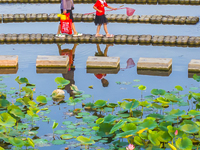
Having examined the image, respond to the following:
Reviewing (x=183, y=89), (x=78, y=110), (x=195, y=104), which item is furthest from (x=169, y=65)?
(x=78, y=110)

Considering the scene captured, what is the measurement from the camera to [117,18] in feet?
47.6

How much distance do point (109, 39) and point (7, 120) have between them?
6.29 metres

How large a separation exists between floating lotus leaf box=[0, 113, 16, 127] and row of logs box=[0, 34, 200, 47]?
6.06 meters

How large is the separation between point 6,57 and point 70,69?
5.26 ft

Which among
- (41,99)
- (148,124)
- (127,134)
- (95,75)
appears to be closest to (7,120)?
(41,99)

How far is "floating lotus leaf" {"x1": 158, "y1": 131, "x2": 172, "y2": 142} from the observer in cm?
557

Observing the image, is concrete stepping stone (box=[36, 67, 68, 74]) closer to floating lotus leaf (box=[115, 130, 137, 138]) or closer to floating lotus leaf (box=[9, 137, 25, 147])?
floating lotus leaf (box=[9, 137, 25, 147])

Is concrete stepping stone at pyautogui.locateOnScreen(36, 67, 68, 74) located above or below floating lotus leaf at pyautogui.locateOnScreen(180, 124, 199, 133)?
below

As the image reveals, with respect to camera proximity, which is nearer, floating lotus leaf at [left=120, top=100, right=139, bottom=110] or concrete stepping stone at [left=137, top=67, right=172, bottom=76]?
floating lotus leaf at [left=120, top=100, right=139, bottom=110]

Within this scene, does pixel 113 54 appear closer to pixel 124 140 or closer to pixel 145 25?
pixel 145 25

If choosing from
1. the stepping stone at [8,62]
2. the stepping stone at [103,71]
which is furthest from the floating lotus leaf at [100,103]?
the stepping stone at [8,62]

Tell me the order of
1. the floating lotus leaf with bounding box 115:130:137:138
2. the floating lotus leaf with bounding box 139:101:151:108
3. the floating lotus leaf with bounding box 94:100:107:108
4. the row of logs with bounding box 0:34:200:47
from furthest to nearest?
the row of logs with bounding box 0:34:200:47, the floating lotus leaf with bounding box 94:100:107:108, the floating lotus leaf with bounding box 139:101:151:108, the floating lotus leaf with bounding box 115:130:137:138

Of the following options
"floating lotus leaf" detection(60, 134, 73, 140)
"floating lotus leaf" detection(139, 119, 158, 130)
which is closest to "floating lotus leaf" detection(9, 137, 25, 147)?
"floating lotus leaf" detection(60, 134, 73, 140)

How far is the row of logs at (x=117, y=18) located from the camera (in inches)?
551
